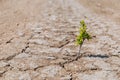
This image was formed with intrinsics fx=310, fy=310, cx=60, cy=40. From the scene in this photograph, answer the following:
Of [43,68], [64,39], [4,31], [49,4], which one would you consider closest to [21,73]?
[43,68]

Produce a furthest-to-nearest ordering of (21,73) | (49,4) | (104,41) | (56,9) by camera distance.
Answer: (49,4), (56,9), (104,41), (21,73)

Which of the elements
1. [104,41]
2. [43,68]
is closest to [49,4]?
[104,41]

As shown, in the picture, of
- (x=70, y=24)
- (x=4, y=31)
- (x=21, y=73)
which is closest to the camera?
(x=21, y=73)

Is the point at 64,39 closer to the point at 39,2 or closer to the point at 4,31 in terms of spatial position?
the point at 4,31

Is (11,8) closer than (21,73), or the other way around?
(21,73)

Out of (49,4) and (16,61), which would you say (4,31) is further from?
(49,4)

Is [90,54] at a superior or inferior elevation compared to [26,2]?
inferior
